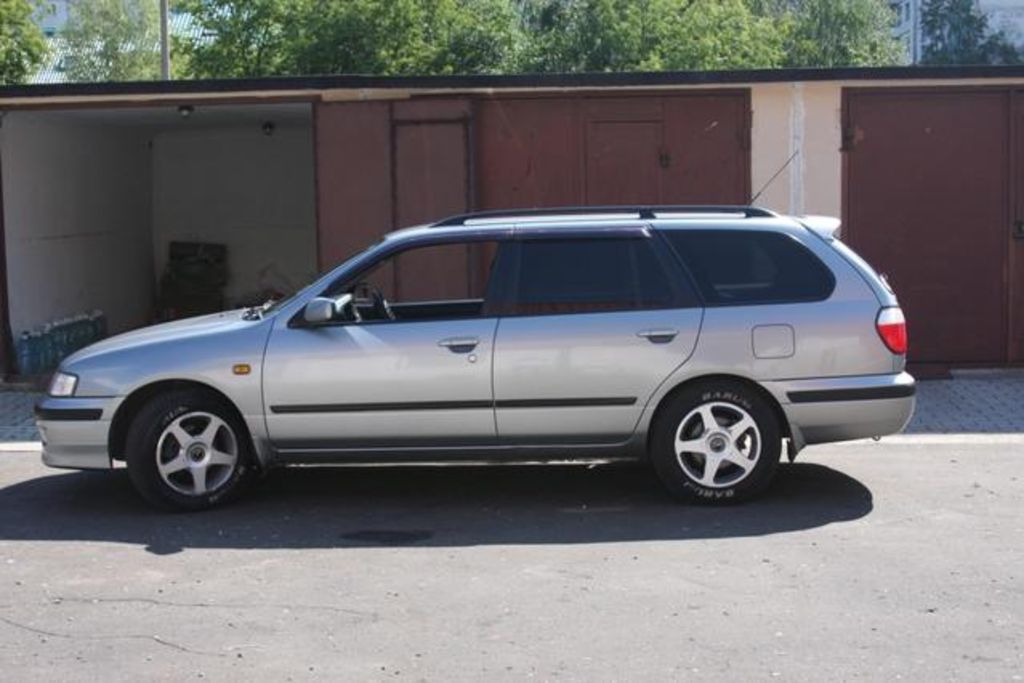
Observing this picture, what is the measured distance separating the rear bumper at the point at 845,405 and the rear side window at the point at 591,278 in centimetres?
80

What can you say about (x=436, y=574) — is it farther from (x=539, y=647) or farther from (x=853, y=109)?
(x=853, y=109)

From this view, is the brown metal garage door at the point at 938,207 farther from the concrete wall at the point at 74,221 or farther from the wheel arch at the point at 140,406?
the concrete wall at the point at 74,221

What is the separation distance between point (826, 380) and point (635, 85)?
575 centimetres

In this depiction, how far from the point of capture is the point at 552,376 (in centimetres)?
768

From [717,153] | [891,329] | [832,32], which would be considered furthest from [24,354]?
[832,32]

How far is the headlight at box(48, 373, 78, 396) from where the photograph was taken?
786cm

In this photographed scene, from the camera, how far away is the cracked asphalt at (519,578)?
5348 millimetres

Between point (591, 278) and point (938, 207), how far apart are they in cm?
620

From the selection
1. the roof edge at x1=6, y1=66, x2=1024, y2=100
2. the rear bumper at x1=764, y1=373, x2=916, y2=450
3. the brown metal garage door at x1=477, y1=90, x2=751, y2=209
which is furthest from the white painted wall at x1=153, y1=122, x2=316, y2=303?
the rear bumper at x1=764, y1=373, x2=916, y2=450

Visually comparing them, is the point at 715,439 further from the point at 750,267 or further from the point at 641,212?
the point at 641,212

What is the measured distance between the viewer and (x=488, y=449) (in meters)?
7.79

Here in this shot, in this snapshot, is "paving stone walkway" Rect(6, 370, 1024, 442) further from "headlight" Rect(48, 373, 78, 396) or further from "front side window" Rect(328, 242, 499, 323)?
"front side window" Rect(328, 242, 499, 323)

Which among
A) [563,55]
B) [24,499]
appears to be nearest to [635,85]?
[24,499]

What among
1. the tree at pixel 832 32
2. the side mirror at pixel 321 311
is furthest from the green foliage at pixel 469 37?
the side mirror at pixel 321 311
